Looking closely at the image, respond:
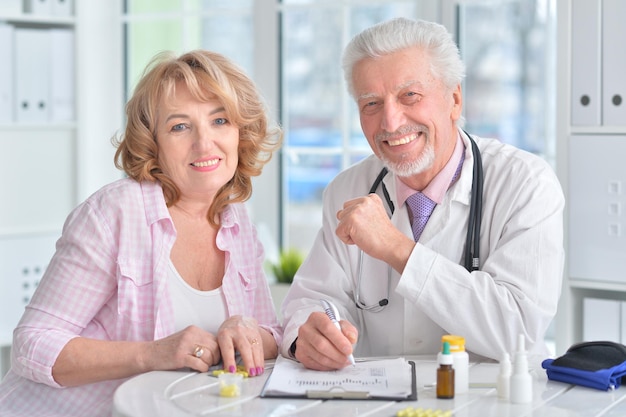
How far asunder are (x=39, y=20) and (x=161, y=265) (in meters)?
2.25

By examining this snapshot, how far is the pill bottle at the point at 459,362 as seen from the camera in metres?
1.78

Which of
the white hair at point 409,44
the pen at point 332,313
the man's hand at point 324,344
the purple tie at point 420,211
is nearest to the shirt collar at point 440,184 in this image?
the purple tie at point 420,211

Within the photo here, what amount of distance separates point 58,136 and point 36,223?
388 mm

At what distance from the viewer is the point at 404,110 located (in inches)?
90.5

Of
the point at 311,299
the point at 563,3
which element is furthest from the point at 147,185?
the point at 563,3

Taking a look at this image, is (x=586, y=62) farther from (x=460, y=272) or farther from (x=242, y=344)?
(x=242, y=344)

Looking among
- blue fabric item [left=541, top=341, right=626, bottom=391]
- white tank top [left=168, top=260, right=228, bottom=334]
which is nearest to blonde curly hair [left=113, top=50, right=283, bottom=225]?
white tank top [left=168, top=260, right=228, bottom=334]

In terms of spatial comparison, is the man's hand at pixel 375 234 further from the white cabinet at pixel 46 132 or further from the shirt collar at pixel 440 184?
the white cabinet at pixel 46 132

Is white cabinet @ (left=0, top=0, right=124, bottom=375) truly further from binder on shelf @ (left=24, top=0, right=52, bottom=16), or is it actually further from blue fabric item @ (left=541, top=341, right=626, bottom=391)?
blue fabric item @ (left=541, top=341, right=626, bottom=391)

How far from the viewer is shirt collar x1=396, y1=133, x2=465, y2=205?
2.35 metres

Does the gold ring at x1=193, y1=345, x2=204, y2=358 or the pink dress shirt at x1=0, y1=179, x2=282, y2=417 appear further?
the pink dress shirt at x1=0, y1=179, x2=282, y2=417

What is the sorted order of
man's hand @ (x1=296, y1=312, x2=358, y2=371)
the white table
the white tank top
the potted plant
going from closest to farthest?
the white table → man's hand @ (x1=296, y1=312, x2=358, y2=371) → the white tank top → the potted plant

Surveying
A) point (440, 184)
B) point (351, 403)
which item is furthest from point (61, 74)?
point (351, 403)

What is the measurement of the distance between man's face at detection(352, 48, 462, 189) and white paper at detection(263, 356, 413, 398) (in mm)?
530
